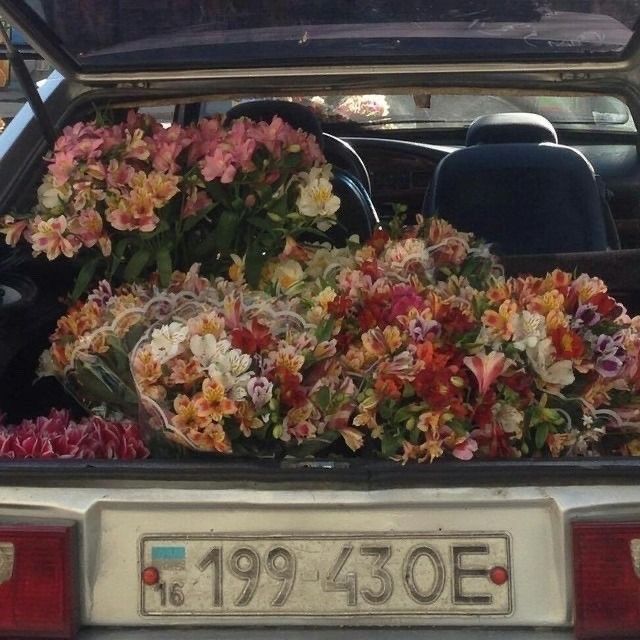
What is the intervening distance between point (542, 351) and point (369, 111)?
2.87 metres

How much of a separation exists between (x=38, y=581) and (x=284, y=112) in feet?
6.74

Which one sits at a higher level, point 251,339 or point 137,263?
point 137,263

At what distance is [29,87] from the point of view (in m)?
2.84

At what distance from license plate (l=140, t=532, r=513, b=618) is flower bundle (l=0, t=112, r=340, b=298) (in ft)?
2.45

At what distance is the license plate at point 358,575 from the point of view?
1823mm

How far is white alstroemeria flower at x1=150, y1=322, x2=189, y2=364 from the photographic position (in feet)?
6.35

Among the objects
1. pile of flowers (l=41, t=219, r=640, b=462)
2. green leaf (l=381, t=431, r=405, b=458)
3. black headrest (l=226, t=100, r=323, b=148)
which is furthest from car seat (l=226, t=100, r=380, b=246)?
green leaf (l=381, t=431, r=405, b=458)

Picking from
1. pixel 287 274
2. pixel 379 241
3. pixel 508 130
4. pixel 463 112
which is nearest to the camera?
pixel 287 274

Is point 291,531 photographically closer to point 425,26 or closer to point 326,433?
point 326,433

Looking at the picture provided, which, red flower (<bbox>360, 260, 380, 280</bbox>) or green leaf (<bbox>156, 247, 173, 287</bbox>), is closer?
red flower (<bbox>360, 260, 380, 280</bbox>)

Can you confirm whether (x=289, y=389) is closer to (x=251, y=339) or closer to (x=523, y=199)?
(x=251, y=339)

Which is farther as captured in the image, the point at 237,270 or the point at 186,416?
the point at 237,270

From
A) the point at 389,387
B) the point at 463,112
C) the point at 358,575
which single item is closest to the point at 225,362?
the point at 389,387

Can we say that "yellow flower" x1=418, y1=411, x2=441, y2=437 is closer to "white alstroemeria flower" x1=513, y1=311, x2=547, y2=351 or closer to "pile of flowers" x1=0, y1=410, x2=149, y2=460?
"white alstroemeria flower" x1=513, y1=311, x2=547, y2=351
